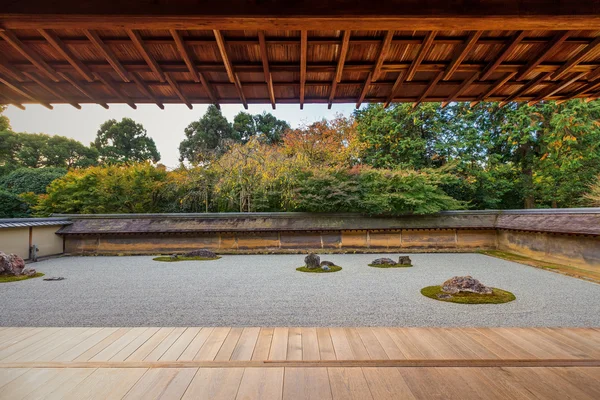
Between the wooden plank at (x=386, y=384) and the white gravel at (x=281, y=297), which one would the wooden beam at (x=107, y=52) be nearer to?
the white gravel at (x=281, y=297)

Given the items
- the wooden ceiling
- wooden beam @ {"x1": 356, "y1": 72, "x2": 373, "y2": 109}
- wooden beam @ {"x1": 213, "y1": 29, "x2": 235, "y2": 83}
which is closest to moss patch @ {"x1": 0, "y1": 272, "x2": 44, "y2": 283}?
the wooden ceiling

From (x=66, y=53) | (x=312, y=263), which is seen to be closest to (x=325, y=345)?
(x=66, y=53)

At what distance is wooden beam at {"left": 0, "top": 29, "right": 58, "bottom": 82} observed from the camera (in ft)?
5.74

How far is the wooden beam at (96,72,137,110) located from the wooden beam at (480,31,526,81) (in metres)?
2.94

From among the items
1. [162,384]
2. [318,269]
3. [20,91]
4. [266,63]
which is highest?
[266,63]

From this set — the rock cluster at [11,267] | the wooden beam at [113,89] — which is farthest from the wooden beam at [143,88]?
the rock cluster at [11,267]

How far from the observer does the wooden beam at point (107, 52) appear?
70.3 inches

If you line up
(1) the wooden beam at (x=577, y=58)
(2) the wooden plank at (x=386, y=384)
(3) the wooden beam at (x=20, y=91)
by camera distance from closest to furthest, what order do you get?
(2) the wooden plank at (x=386, y=384), (1) the wooden beam at (x=577, y=58), (3) the wooden beam at (x=20, y=91)

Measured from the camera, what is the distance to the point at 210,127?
2166cm

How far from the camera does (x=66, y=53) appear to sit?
1910 mm

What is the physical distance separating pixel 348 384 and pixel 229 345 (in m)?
1.09

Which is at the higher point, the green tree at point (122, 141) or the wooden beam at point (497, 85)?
the green tree at point (122, 141)

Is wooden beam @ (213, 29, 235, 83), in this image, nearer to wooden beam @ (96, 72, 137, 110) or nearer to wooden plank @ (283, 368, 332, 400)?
wooden beam @ (96, 72, 137, 110)

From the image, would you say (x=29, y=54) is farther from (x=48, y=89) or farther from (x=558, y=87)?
(x=558, y=87)
